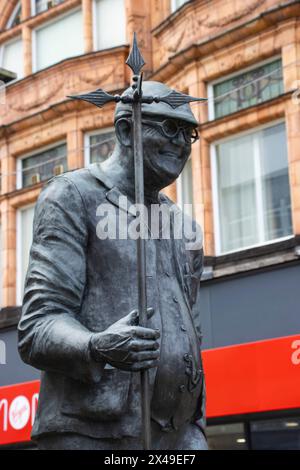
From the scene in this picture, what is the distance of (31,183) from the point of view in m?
18.7

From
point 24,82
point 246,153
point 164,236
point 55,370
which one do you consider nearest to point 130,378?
point 55,370

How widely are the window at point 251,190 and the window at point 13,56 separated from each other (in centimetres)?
564

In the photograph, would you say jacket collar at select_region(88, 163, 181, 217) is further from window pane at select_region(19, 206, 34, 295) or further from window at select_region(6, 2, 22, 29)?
window at select_region(6, 2, 22, 29)

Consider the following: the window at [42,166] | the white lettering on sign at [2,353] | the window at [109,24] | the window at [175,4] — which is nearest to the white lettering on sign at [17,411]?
the white lettering on sign at [2,353]

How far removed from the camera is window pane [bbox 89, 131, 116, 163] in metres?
17.5

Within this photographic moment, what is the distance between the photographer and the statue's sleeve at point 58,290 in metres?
3.69

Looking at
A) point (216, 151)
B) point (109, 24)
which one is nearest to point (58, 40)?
point (109, 24)

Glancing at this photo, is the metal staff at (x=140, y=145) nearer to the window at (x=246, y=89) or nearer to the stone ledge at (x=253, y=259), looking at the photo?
the stone ledge at (x=253, y=259)

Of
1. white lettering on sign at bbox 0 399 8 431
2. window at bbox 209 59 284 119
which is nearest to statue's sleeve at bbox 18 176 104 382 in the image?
window at bbox 209 59 284 119

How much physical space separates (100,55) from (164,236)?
13941 mm

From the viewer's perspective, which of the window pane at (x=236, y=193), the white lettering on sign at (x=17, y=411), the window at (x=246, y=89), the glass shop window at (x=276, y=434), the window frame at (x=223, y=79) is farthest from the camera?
the white lettering on sign at (x=17, y=411)

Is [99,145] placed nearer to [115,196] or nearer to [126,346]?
[115,196]

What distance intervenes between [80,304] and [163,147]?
0.71 meters

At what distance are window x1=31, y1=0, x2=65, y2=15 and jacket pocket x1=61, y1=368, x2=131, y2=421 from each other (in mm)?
16322
